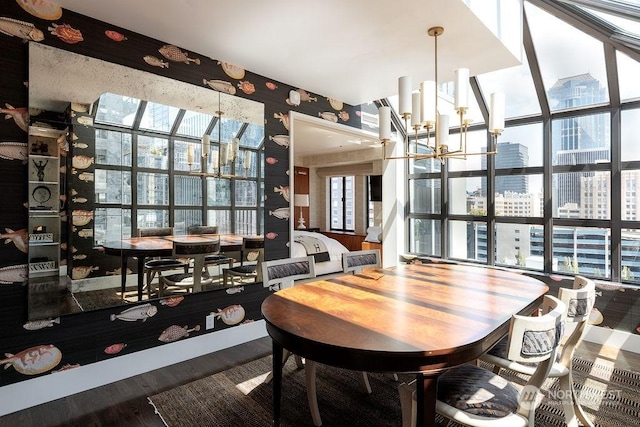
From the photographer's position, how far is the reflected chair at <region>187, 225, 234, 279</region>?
315cm

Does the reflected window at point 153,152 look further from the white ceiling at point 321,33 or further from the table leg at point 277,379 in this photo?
the table leg at point 277,379

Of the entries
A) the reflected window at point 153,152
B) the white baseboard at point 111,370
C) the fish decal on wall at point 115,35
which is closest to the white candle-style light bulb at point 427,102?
the reflected window at point 153,152

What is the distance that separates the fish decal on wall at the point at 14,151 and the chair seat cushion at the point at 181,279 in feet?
4.22

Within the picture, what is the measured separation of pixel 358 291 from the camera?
2240 millimetres

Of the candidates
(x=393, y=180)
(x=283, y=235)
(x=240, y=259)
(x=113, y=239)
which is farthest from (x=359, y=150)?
(x=113, y=239)

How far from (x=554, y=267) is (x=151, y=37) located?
15.6 ft

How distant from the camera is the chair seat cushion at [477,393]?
149 cm

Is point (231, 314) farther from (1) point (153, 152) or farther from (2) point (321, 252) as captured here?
(2) point (321, 252)

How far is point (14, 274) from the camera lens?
226 centimetres

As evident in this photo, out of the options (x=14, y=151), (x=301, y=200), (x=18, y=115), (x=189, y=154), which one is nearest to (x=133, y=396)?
(x=14, y=151)

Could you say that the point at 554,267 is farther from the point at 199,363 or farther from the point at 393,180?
the point at 199,363

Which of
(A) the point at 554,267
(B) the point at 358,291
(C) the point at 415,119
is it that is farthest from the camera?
(A) the point at 554,267

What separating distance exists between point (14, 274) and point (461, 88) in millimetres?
3159

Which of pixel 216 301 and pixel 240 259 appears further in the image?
pixel 240 259
